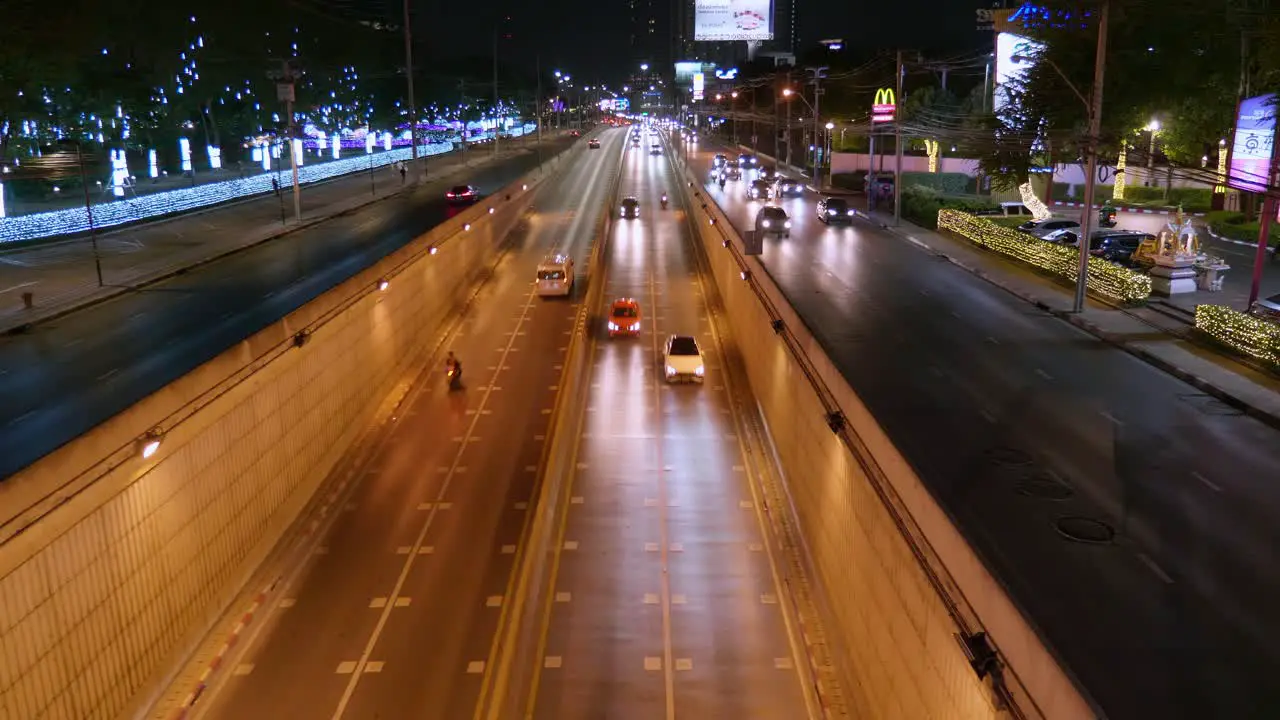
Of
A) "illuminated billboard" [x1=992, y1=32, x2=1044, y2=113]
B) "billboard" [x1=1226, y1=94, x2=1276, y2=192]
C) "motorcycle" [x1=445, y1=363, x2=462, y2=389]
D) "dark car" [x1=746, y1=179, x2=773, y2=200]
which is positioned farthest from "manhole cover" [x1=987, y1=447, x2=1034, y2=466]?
"illuminated billboard" [x1=992, y1=32, x2=1044, y2=113]

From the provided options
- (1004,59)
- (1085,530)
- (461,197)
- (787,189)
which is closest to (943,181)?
(1004,59)

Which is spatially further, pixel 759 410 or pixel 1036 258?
pixel 1036 258

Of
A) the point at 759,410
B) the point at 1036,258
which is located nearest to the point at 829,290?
the point at 759,410

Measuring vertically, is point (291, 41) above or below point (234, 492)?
above

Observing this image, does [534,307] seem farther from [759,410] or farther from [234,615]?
[234,615]

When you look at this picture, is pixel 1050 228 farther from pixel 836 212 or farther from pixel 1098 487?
pixel 1098 487

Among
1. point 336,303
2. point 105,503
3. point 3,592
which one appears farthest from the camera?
point 336,303

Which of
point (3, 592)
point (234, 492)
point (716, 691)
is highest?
point (3, 592)

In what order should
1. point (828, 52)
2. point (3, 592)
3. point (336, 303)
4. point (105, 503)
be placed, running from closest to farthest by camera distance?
point (3, 592) → point (105, 503) → point (336, 303) → point (828, 52)
